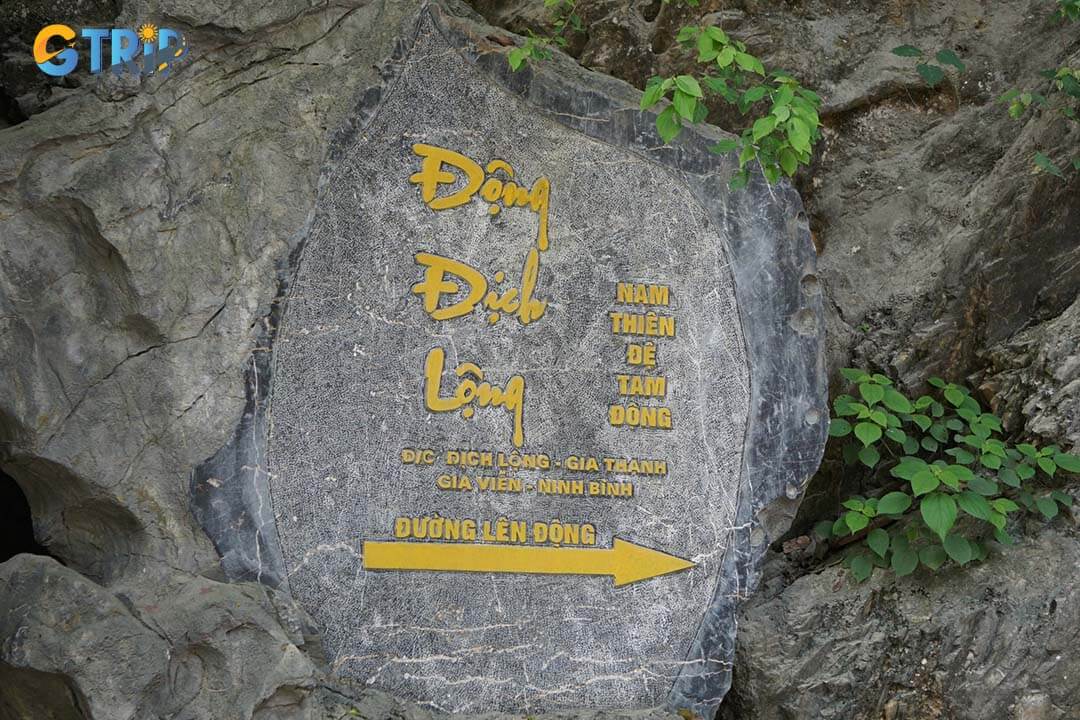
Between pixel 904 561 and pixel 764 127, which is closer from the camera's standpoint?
pixel 764 127

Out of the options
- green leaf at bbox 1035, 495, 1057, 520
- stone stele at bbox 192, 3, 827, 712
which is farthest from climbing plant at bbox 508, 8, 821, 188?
green leaf at bbox 1035, 495, 1057, 520

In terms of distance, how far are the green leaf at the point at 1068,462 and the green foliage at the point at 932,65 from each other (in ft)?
5.19

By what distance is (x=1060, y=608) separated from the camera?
3.59m

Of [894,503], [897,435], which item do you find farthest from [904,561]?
[897,435]

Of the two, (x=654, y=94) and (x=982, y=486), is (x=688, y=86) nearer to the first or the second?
(x=654, y=94)

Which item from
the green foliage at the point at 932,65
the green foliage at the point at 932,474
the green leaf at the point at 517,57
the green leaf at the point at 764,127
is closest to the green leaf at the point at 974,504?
the green foliage at the point at 932,474

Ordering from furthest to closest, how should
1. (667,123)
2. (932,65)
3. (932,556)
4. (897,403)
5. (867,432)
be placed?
(932,65) < (897,403) < (867,432) < (932,556) < (667,123)

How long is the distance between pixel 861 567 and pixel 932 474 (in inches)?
16.2

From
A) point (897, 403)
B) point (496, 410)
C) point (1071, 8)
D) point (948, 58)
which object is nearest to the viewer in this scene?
point (496, 410)

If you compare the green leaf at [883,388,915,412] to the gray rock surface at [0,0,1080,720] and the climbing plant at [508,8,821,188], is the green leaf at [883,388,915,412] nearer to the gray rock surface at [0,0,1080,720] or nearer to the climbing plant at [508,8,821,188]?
the gray rock surface at [0,0,1080,720]

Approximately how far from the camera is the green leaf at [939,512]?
137 inches

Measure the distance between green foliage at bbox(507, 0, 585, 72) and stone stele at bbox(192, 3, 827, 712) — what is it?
0.07 meters

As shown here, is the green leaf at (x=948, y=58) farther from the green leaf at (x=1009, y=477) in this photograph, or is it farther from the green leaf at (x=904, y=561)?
the green leaf at (x=904, y=561)

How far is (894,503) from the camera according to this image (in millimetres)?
3688
